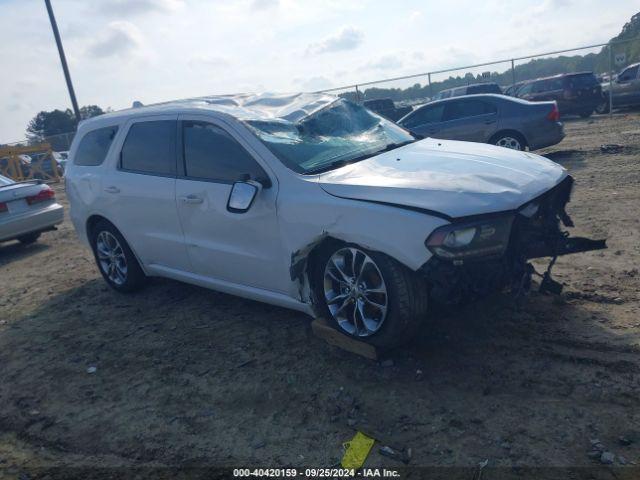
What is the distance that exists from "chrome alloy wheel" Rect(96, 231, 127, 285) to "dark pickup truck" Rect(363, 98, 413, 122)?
16159mm

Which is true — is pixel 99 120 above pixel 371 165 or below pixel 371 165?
above

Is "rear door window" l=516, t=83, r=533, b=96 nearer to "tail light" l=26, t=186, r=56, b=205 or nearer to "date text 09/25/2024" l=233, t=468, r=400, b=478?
"tail light" l=26, t=186, r=56, b=205

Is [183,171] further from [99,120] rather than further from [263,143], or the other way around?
[99,120]

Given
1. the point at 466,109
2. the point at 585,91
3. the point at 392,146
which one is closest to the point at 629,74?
the point at 585,91

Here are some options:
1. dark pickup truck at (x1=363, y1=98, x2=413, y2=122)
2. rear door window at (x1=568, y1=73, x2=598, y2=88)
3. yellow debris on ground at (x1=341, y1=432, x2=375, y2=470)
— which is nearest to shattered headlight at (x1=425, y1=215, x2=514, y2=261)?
yellow debris on ground at (x1=341, y1=432, x2=375, y2=470)

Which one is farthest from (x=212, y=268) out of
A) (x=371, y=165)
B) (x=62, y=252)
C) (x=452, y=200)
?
(x=62, y=252)

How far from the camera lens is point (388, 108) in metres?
22.4

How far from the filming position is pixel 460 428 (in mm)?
3018

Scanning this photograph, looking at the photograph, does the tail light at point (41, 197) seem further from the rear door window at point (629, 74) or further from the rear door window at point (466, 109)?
the rear door window at point (629, 74)

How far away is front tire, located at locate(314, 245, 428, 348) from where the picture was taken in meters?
3.51

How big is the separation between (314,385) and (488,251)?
140cm

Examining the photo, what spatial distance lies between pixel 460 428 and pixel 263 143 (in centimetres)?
242

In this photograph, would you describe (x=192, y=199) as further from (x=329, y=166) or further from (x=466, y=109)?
(x=466, y=109)

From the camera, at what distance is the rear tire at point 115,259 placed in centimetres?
573
